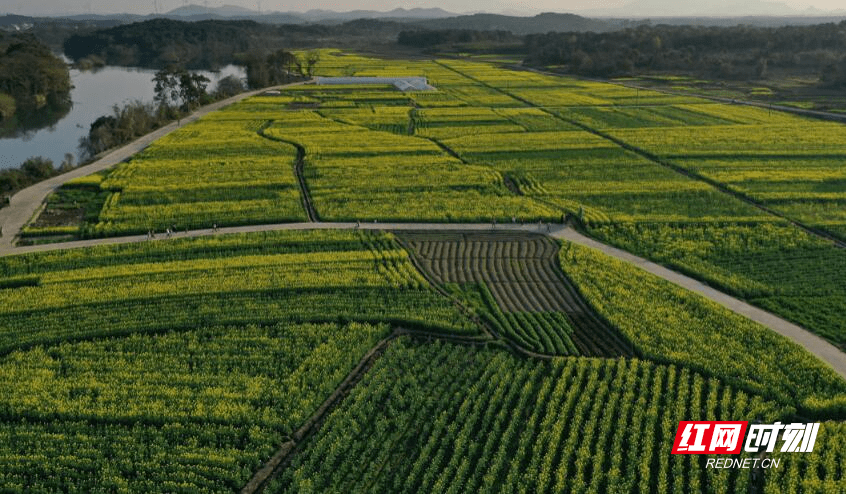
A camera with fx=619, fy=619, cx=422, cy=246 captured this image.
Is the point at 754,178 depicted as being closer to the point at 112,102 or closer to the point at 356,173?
the point at 356,173

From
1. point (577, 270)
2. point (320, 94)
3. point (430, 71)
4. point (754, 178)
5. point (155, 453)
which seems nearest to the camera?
point (155, 453)

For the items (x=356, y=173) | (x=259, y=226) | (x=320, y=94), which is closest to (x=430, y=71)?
(x=320, y=94)

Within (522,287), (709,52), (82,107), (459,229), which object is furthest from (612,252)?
(709,52)

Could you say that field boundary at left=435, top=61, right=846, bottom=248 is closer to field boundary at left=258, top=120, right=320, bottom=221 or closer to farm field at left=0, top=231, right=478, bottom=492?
farm field at left=0, top=231, right=478, bottom=492

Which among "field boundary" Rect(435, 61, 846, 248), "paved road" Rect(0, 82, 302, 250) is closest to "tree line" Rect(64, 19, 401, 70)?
"paved road" Rect(0, 82, 302, 250)

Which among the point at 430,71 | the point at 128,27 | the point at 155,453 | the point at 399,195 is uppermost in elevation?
the point at 128,27

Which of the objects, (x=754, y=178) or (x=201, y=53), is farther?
(x=201, y=53)

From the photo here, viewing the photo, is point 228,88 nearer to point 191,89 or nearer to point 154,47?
point 191,89

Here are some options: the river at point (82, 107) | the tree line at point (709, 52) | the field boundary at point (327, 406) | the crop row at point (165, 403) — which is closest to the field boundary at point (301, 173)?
the crop row at point (165, 403)
